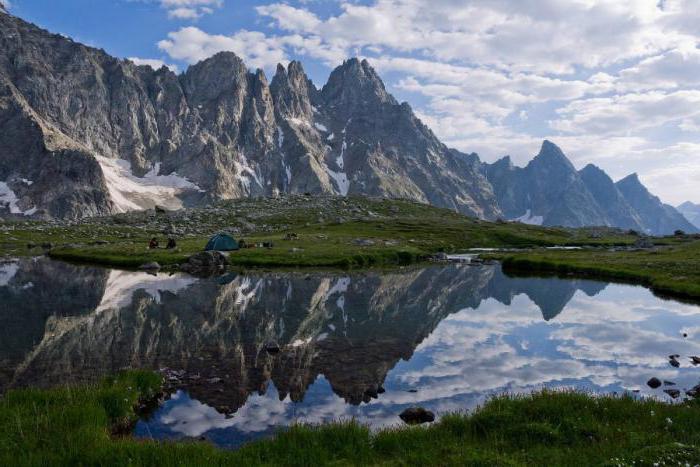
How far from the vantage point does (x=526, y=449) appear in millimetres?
14109

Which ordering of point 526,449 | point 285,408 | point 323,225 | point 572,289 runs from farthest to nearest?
point 323,225
point 572,289
point 285,408
point 526,449

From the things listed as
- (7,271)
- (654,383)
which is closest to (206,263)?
(7,271)

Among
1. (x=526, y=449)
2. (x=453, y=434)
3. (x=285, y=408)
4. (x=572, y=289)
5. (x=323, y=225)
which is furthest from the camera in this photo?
(x=323, y=225)

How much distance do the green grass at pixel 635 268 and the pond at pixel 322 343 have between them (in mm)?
3418

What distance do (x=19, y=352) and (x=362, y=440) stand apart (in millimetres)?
21173

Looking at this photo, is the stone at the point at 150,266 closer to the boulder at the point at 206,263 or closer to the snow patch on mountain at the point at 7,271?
the boulder at the point at 206,263

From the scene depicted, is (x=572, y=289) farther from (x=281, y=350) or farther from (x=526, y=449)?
(x=526, y=449)

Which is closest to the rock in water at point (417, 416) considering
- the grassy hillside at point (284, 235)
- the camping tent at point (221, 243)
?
the grassy hillside at point (284, 235)

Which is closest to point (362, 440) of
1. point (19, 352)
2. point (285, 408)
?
point (285, 408)

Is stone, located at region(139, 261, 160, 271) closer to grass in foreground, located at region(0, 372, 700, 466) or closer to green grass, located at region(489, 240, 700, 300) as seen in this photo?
green grass, located at region(489, 240, 700, 300)

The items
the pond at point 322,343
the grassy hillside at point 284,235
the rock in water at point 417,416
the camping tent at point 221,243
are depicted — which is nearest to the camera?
the rock in water at point 417,416

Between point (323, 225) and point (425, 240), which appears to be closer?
point (425, 240)

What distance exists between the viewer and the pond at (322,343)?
2100 cm

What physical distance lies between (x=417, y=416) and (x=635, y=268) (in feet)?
189
